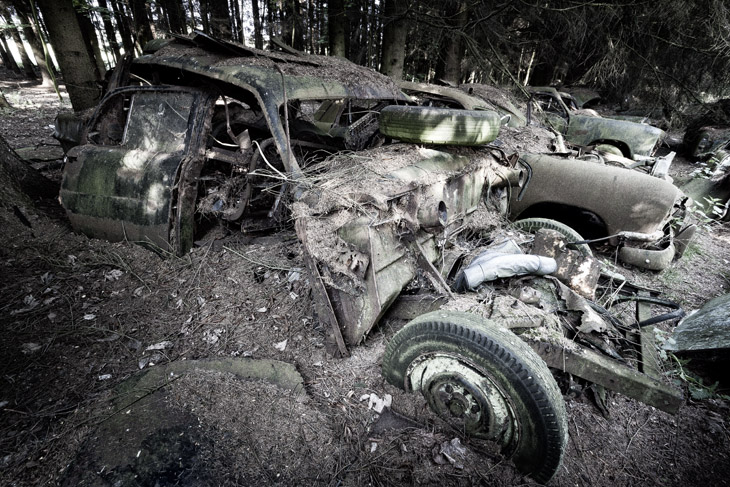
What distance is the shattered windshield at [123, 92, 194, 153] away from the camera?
9.63 feet

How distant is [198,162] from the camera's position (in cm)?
289

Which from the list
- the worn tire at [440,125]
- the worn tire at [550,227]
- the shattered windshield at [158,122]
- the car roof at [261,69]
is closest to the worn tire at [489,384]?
the worn tire at [440,125]

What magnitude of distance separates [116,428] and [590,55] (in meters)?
9.51

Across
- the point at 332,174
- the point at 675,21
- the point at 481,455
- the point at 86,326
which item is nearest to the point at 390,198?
the point at 332,174

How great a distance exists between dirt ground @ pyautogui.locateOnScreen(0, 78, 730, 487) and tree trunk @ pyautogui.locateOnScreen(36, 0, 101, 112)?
2.82m

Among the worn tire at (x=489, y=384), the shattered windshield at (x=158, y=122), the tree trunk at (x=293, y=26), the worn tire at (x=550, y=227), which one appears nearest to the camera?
the worn tire at (x=489, y=384)

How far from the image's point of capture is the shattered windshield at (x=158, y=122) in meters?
2.94

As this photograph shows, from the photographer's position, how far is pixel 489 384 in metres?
1.55

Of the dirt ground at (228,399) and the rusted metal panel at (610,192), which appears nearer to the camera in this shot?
the dirt ground at (228,399)

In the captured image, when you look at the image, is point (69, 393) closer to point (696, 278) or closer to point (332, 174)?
point (332, 174)

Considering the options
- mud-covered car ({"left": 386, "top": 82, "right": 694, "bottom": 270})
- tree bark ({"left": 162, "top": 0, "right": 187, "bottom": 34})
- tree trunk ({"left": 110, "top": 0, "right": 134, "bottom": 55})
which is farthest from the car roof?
tree trunk ({"left": 110, "top": 0, "right": 134, "bottom": 55})

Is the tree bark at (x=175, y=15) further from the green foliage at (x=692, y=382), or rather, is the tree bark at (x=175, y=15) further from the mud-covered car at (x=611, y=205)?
the green foliage at (x=692, y=382)

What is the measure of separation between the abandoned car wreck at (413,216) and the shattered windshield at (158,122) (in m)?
0.01

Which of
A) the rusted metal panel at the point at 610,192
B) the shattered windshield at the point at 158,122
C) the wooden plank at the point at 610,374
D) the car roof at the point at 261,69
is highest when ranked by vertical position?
the car roof at the point at 261,69
